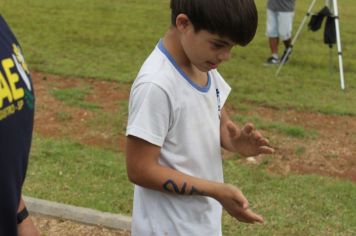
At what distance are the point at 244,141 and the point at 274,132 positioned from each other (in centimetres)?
372

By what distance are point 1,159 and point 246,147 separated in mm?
952

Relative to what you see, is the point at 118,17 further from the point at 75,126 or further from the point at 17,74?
the point at 17,74

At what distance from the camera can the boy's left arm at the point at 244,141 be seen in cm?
219

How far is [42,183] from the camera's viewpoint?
4.39 metres

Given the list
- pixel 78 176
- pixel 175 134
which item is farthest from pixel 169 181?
pixel 78 176

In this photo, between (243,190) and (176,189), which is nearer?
(176,189)

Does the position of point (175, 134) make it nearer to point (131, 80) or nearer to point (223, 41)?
point (223, 41)

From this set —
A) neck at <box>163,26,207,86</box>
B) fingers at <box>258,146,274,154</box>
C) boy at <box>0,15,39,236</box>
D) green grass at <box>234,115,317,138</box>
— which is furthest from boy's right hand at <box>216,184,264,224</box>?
green grass at <box>234,115,317,138</box>

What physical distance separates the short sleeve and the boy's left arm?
0.37 m

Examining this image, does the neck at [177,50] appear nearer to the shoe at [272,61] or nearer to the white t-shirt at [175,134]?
the white t-shirt at [175,134]

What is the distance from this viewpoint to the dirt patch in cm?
516

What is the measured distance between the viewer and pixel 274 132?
231 inches

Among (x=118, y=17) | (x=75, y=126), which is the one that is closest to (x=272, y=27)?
(x=75, y=126)

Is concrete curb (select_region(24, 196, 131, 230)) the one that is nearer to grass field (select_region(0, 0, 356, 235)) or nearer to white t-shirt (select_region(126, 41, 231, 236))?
grass field (select_region(0, 0, 356, 235))
